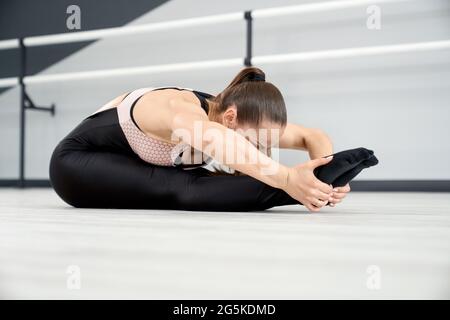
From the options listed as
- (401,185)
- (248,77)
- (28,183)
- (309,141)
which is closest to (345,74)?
(401,185)

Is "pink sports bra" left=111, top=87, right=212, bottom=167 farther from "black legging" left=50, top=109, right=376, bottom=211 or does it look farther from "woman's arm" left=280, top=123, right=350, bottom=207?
"woman's arm" left=280, top=123, right=350, bottom=207

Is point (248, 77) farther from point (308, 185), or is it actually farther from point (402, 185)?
point (402, 185)

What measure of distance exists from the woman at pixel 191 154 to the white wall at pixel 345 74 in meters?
1.08

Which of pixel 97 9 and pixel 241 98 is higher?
pixel 97 9

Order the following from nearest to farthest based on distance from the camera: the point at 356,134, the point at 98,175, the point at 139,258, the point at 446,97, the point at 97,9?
the point at 139,258
the point at 98,175
the point at 446,97
the point at 356,134
the point at 97,9

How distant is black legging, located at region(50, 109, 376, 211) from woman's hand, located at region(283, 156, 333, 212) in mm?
33

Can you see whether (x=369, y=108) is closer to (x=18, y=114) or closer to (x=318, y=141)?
(x=318, y=141)

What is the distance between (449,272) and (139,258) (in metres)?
0.32

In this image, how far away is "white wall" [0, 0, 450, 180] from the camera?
7.75ft

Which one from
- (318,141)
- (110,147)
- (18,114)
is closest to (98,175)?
(110,147)

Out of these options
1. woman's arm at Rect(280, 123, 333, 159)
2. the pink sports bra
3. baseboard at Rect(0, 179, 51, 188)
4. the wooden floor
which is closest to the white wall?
baseboard at Rect(0, 179, 51, 188)

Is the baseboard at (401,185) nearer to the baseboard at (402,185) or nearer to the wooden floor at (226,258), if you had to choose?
the baseboard at (402,185)

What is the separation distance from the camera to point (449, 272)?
525 millimetres

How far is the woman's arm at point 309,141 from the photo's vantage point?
140 centimetres
